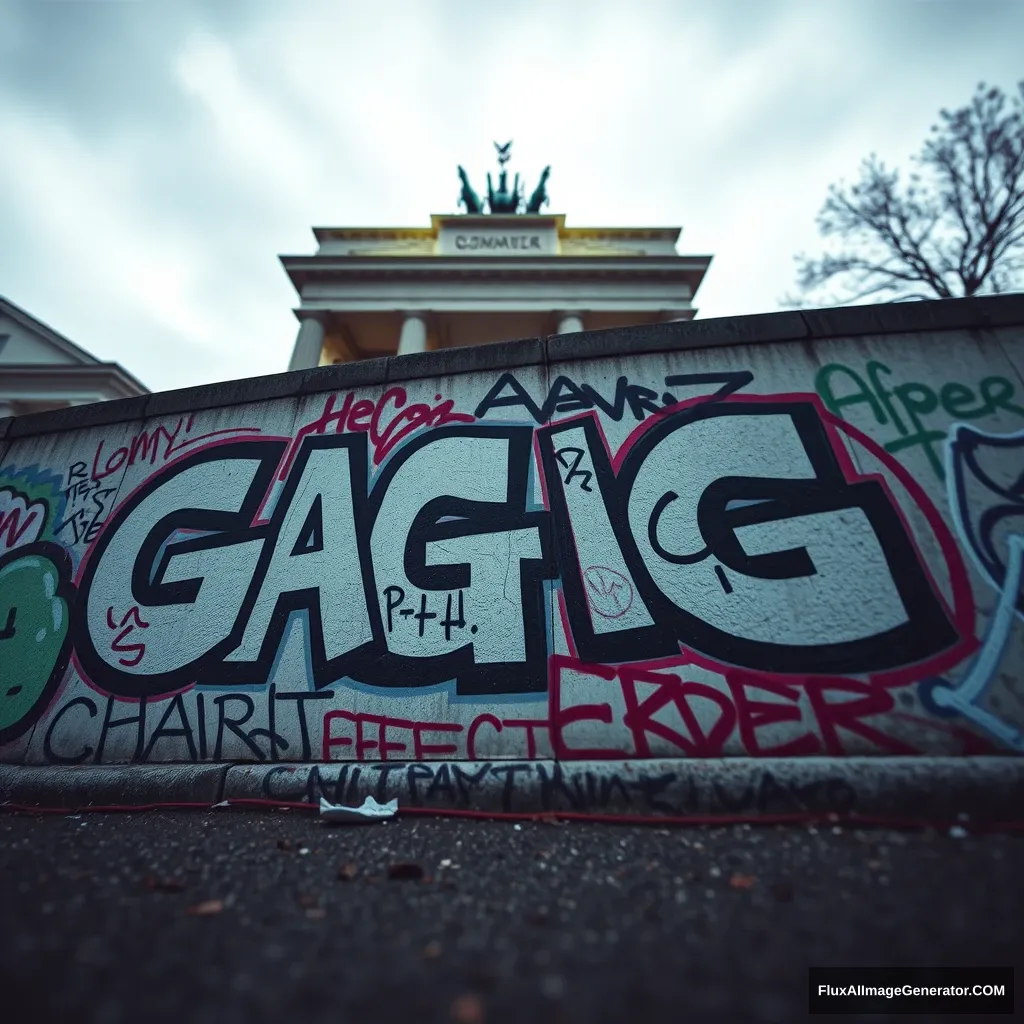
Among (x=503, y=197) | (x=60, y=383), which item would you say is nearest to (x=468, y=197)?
(x=503, y=197)

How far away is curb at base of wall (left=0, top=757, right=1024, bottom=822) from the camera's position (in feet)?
8.21

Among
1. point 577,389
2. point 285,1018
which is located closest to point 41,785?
point 285,1018

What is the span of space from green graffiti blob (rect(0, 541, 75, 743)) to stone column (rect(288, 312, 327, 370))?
16541 millimetres

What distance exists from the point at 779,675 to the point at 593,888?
1746mm

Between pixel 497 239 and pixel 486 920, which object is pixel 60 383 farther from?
pixel 486 920

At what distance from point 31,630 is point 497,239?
24217 millimetres

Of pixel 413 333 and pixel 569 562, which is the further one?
pixel 413 333

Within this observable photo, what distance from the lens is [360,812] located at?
283cm

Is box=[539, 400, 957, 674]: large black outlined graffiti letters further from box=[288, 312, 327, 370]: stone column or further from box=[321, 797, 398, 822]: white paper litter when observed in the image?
box=[288, 312, 327, 370]: stone column

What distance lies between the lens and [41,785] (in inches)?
132

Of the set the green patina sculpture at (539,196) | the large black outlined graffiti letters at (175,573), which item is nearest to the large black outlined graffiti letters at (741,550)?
the large black outlined graffiti letters at (175,573)

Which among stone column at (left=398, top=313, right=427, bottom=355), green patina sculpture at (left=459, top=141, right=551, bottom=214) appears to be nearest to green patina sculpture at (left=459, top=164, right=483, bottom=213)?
green patina sculpture at (left=459, top=141, right=551, bottom=214)

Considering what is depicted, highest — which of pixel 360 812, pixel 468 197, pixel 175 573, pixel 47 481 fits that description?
pixel 468 197

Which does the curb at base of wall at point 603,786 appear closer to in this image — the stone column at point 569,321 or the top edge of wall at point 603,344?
the top edge of wall at point 603,344
